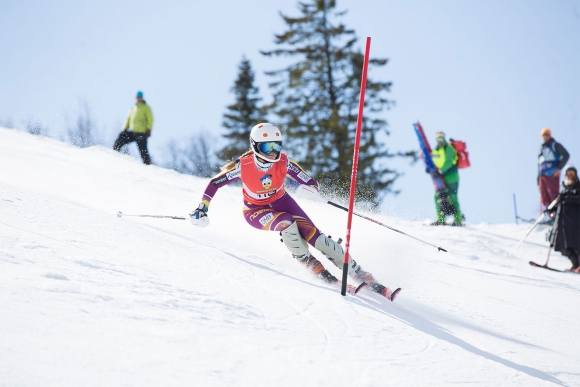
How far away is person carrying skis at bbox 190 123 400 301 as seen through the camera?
5281mm

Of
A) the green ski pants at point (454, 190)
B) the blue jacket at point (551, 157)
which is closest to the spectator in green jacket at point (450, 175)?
the green ski pants at point (454, 190)

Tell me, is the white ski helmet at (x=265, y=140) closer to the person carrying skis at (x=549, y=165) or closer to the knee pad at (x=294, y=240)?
the knee pad at (x=294, y=240)

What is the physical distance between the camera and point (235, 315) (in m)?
3.44

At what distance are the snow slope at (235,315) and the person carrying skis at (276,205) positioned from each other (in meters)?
0.28

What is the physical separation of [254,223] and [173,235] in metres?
0.99

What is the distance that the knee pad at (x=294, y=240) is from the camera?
5.28 meters

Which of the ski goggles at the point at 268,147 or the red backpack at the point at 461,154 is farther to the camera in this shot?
the red backpack at the point at 461,154

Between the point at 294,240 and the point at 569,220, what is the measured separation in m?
6.13

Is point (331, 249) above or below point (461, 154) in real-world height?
below

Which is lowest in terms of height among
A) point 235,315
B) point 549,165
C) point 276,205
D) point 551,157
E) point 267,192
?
point 235,315

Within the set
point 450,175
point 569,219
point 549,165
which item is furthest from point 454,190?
point 569,219

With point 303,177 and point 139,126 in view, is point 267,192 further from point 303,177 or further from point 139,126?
point 139,126

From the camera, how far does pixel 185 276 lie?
13.5 ft

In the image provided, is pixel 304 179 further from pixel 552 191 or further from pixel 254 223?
pixel 552 191
